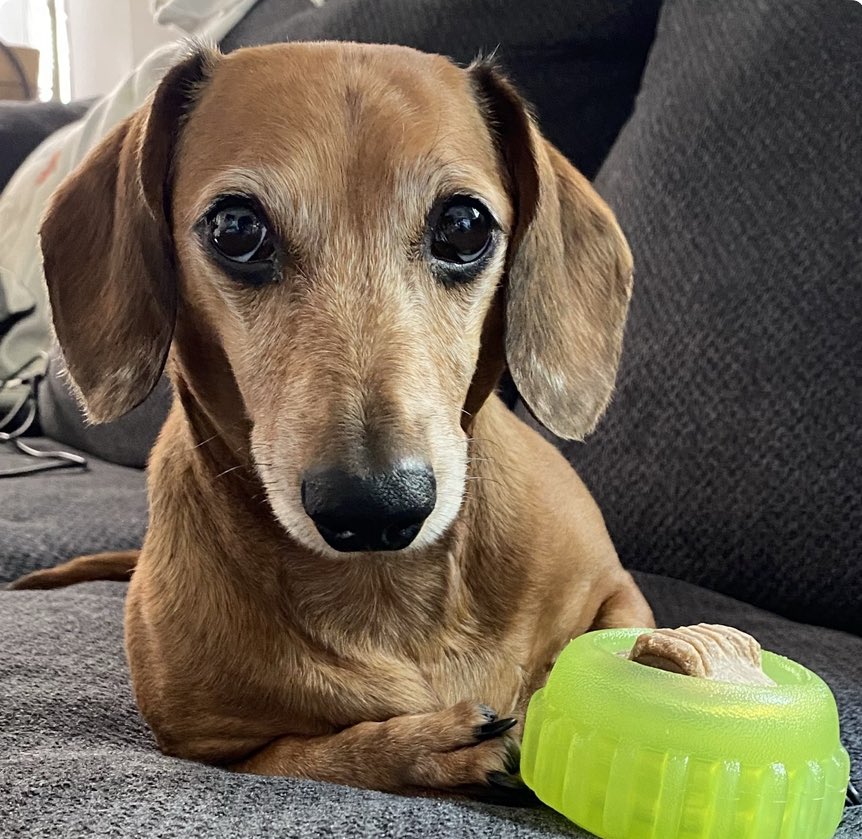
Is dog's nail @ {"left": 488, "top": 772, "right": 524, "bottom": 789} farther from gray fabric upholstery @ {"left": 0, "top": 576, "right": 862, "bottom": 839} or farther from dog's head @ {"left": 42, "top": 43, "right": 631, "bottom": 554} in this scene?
dog's head @ {"left": 42, "top": 43, "right": 631, "bottom": 554}

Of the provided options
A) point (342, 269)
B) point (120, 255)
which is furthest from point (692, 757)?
point (120, 255)

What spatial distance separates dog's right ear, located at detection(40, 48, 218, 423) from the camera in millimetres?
929

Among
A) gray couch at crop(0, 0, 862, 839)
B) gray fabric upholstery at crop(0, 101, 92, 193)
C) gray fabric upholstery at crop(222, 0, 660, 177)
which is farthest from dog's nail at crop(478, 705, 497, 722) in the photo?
gray fabric upholstery at crop(0, 101, 92, 193)

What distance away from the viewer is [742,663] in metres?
0.72

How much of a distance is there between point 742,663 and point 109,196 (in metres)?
0.69

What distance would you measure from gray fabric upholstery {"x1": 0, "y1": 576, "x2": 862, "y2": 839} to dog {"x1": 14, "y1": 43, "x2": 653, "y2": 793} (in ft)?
0.20

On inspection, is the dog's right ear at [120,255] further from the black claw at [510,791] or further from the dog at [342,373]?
the black claw at [510,791]

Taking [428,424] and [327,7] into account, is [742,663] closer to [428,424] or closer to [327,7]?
[428,424]

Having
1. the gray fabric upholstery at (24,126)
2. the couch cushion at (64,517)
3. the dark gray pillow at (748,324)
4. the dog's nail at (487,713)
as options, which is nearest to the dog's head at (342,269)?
the dog's nail at (487,713)

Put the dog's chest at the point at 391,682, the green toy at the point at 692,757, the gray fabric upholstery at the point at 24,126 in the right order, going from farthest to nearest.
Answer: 1. the gray fabric upholstery at the point at 24,126
2. the dog's chest at the point at 391,682
3. the green toy at the point at 692,757

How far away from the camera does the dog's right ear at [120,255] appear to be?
929mm

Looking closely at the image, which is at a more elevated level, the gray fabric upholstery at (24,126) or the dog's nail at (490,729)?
the gray fabric upholstery at (24,126)

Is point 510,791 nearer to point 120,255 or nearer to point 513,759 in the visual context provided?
point 513,759

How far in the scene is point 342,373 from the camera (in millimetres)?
779
